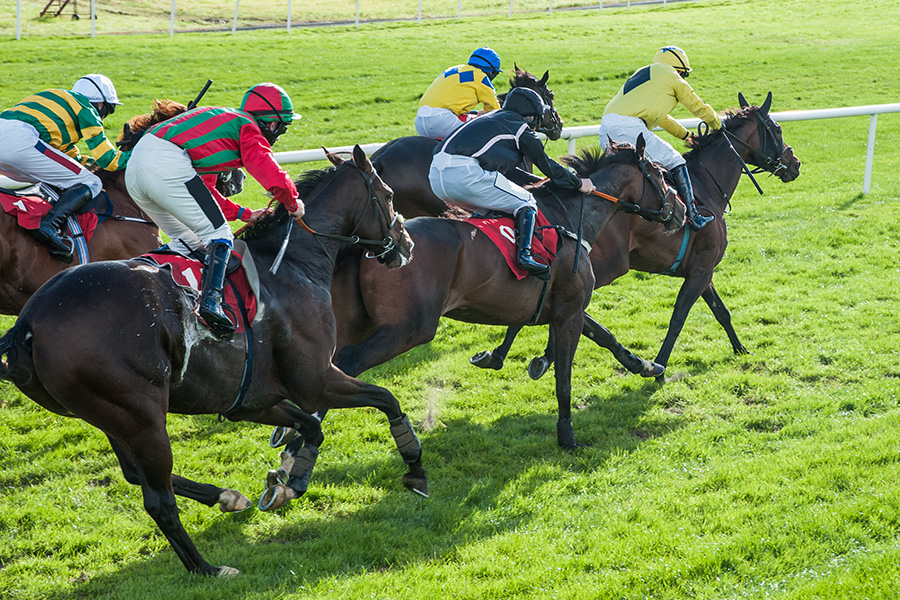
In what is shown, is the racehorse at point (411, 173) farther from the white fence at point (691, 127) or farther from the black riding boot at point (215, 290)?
the black riding boot at point (215, 290)

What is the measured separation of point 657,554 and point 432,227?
2454 millimetres

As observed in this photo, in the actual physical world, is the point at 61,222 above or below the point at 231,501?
above

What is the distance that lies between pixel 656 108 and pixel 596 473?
3.72 metres

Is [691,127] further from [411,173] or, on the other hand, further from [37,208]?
[37,208]

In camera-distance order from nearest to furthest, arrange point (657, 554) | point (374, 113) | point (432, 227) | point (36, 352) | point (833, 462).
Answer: point (36, 352) → point (657, 554) → point (833, 462) → point (432, 227) → point (374, 113)

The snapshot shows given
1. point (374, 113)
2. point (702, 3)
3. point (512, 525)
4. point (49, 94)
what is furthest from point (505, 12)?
point (512, 525)

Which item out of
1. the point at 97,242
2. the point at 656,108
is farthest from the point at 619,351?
the point at 97,242

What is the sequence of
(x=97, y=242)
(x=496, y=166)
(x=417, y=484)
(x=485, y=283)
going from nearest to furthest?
(x=417, y=484)
(x=485, y=283)
(x=496, y=166)
(x=97, y=242)

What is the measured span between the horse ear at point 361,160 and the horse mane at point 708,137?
3946 millimetres

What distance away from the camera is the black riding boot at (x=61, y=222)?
19.2 feet

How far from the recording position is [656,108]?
7.53 meters

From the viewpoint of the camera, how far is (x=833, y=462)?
5.05m

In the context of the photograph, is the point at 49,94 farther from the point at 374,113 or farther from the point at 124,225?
the point at 374,113

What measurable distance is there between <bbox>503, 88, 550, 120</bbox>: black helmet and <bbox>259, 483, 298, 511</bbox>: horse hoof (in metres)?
3.09
